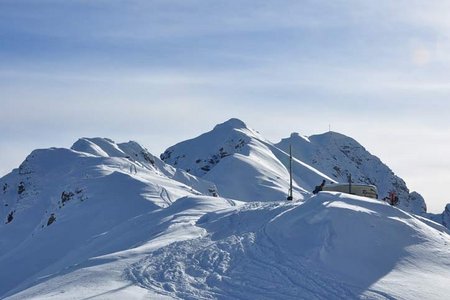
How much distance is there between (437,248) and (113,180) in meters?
34.1

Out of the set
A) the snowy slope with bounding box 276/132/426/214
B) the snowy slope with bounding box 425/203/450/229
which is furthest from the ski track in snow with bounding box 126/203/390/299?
the snowy slope with bounding box 425/203/450/229

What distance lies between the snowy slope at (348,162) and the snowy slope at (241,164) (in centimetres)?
2095

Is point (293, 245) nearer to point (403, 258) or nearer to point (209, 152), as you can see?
point (403, 258)

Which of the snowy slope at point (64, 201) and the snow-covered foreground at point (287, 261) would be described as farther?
the snowy slope at point (64, 201)

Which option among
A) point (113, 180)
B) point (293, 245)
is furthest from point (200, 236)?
point (113, 180)

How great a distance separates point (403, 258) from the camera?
1833 centimetres

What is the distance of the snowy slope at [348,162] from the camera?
159 meters

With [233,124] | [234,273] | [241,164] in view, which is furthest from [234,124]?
[234,273]

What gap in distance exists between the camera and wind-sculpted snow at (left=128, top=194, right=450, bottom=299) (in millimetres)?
15768

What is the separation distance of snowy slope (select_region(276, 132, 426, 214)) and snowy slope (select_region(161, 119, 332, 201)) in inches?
825

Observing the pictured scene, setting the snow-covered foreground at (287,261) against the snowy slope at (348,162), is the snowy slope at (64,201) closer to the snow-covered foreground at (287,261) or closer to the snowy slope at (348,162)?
the snow-covered foreground at (287,261)

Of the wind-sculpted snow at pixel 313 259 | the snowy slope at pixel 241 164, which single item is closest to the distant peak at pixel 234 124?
the snowy slope at pixel 241 164

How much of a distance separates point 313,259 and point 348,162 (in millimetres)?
153303

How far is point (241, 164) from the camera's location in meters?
97.4
